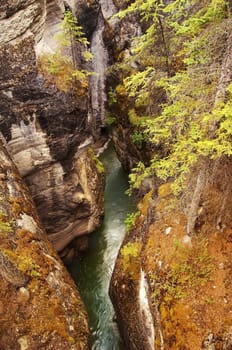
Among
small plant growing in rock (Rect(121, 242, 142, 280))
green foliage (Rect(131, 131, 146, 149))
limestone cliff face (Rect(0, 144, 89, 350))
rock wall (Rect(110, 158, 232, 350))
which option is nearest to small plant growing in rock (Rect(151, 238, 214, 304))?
rock wall (Rect(110, 158, 232, 350))

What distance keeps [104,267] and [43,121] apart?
7.66m

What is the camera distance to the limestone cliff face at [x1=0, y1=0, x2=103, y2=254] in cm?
1409

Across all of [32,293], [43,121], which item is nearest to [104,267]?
[43,121]

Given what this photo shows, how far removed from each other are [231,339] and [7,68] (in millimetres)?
11841

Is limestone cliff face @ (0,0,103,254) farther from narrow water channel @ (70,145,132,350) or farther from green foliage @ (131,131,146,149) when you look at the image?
green foliage @ (131,131,146,149)

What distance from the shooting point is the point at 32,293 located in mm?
9445

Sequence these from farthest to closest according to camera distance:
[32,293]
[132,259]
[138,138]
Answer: [138,138], [132,259], [32,293]

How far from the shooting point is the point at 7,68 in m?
14.0

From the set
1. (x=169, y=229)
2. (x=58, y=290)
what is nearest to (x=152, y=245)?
(x=169, y=229)

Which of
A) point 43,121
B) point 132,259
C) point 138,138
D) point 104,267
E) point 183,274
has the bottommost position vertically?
point 104,267

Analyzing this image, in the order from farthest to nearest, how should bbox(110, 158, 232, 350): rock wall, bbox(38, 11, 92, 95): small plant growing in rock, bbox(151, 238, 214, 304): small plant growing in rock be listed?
bbox(38, 11, 92, 95): small plant growing in rock, bbox(151, 238, 214, 304): small plant growing in rock, bbox(110, 158, 232, 350): rock wall

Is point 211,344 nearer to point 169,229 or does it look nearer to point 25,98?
point 169,229

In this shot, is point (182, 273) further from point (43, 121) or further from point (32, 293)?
point (43, 121)

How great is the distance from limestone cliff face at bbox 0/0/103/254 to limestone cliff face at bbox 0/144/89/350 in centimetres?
367
